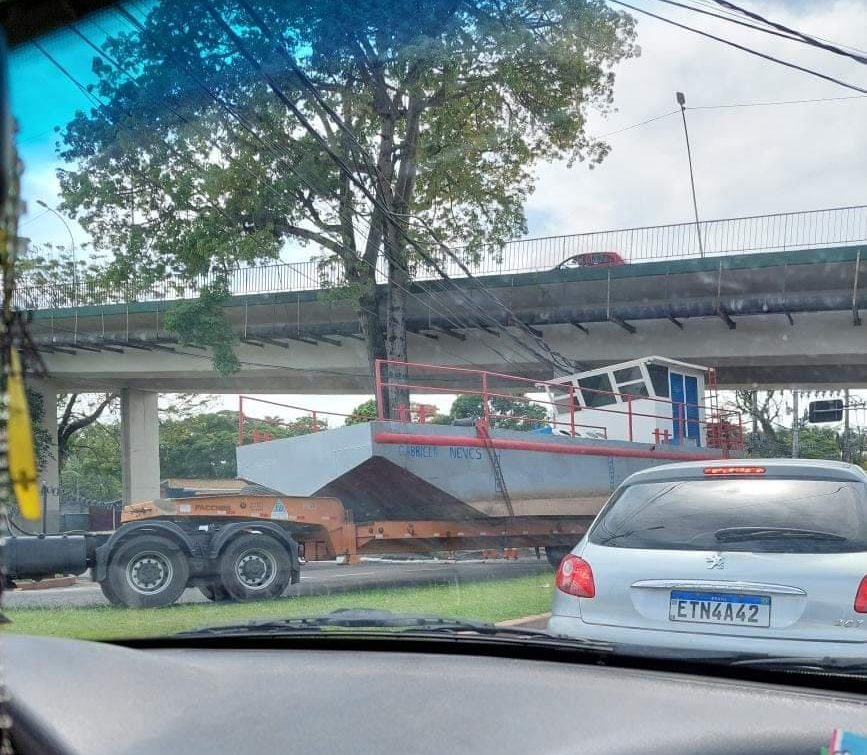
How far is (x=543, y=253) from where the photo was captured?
3.75 metres

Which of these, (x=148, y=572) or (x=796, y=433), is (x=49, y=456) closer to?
(x=796, y=433)

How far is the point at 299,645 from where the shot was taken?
2.99 meters

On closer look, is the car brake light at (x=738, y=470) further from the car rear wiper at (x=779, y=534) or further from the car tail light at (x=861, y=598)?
the car tail light at (x=861, y=598)

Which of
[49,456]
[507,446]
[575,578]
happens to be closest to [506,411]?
→ [507,446]

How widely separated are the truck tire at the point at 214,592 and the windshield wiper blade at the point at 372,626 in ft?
3.41

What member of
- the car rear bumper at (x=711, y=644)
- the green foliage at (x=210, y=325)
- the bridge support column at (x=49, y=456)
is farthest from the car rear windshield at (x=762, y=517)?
the bridge support column at (x=49, y=456)

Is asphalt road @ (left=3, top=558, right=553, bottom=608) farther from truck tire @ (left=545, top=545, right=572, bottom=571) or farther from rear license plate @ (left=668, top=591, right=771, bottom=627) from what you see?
rear license plate @ (left=668, top=591, right=771, bottom=627)

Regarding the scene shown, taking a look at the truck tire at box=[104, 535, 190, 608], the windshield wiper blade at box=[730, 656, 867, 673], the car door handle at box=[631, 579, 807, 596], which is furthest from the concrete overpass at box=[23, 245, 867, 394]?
the windshield wiper blade at box=[730, 656, 867, 673]

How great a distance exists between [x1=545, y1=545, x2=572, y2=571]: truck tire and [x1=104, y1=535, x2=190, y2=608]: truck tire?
1.70m

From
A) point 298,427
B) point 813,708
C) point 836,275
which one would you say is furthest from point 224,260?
point 813,708

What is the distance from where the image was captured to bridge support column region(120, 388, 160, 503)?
384cm

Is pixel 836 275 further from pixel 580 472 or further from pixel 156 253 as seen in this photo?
pixel 156 253

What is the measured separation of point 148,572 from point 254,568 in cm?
50

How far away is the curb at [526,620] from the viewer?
3242mm
